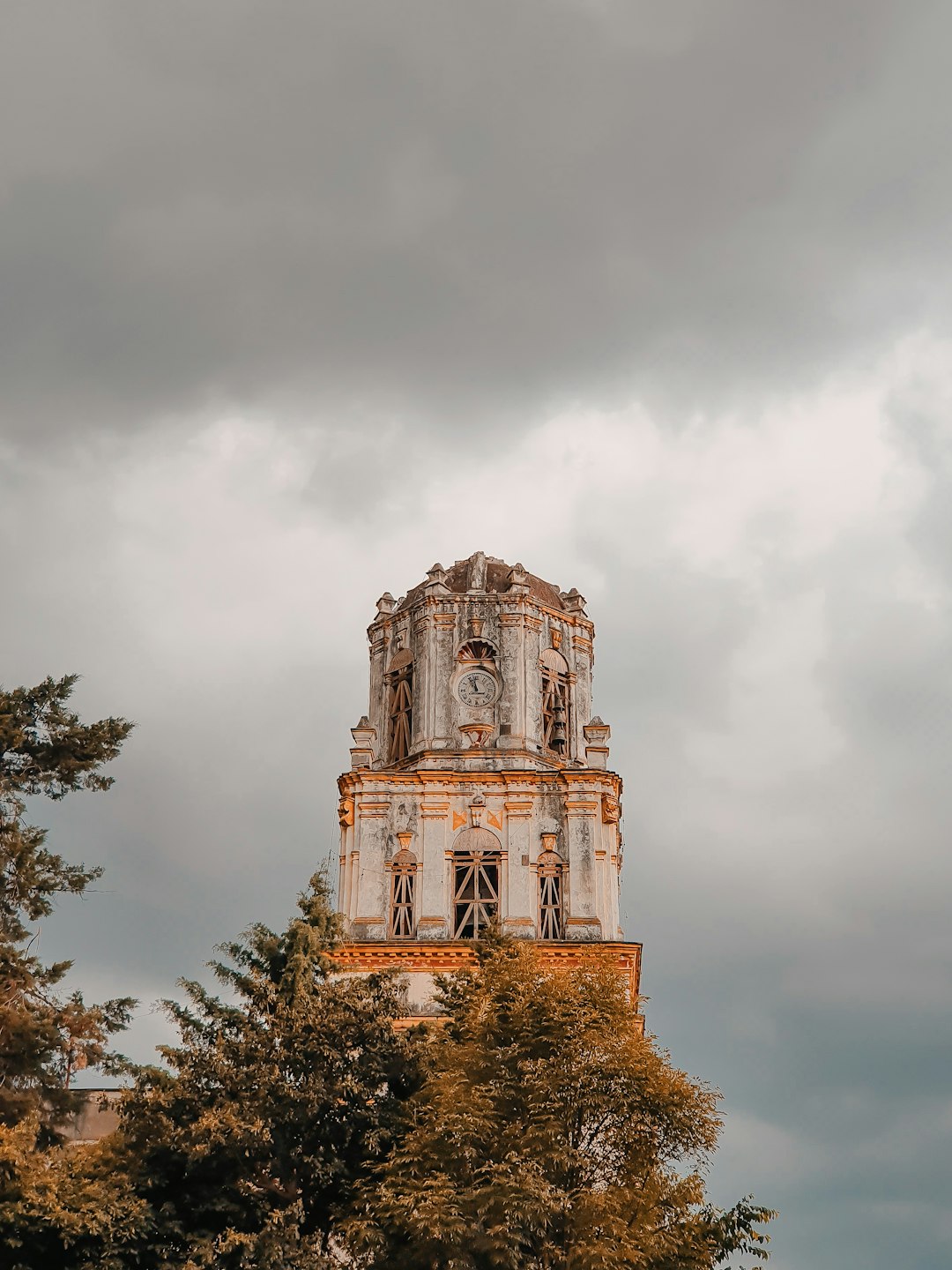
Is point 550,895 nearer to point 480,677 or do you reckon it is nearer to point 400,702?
point 480,677

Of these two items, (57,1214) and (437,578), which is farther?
(437,578)

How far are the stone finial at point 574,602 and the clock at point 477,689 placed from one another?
4317mm

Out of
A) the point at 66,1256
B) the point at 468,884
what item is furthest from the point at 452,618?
the point at 66,1256

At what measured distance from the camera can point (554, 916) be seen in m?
48.8

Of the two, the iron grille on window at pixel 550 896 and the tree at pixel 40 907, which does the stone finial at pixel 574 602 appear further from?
the tree at pixel 40 907

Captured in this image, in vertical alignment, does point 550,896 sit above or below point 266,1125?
above

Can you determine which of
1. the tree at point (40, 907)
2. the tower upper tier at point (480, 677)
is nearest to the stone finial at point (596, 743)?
the tower upper tier at point (480, 677)

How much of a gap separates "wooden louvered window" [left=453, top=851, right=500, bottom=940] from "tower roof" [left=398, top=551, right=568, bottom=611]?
29.7 ft

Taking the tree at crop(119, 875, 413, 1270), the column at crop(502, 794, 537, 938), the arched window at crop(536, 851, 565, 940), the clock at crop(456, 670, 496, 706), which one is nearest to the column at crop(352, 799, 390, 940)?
the column at crop(502, 794, 537, 938)

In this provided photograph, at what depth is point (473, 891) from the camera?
1933 inches

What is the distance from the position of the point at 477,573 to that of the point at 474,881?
421 inches

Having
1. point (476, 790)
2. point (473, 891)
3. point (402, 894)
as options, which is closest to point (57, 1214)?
point (402, 894)

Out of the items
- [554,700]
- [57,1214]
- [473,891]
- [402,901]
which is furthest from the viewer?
[554,700]

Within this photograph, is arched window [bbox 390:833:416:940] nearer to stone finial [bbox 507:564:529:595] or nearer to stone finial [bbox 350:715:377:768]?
stone finial [bbox 350:715:377:768]
